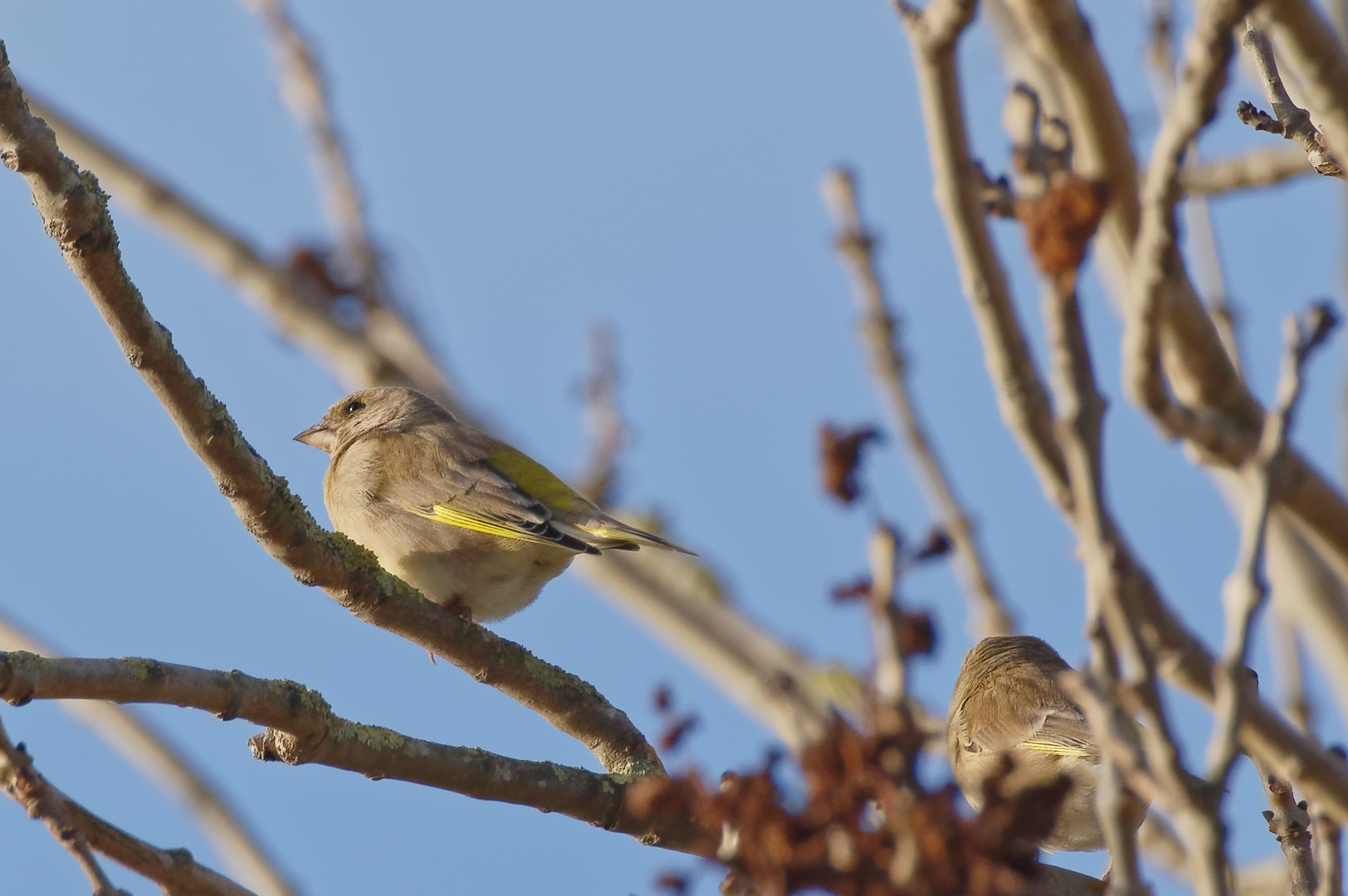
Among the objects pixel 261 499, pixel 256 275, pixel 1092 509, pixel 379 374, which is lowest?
pixel 1092 509

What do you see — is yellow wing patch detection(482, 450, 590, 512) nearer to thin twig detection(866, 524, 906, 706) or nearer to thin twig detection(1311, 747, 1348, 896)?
thin twig detection(1311, 747, 1348, 896)

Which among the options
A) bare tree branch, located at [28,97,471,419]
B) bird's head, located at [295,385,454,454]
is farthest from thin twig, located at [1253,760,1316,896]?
bare tree branch, located at [28,97,471,419]

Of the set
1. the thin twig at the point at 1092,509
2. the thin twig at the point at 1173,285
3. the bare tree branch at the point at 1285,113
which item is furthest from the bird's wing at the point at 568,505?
the thin twig at the point at 1092,509

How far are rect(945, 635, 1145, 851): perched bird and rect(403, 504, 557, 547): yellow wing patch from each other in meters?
2.34

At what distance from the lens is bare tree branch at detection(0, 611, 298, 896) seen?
30.2 feet

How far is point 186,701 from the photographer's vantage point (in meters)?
3.64

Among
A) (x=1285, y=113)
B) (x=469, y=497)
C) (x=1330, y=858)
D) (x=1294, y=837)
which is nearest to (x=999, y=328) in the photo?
(x=1285, y=113)

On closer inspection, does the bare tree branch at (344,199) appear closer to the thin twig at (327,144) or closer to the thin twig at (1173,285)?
the thin twig at (327,144)

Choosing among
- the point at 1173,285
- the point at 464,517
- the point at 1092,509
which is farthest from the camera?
the point at 464,517

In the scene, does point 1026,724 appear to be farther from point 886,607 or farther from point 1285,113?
point 886,607

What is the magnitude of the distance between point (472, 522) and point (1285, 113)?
3.97m

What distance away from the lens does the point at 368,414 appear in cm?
844

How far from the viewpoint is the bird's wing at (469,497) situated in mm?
6543

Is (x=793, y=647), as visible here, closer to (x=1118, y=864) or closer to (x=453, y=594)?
(x=453, y=594)
